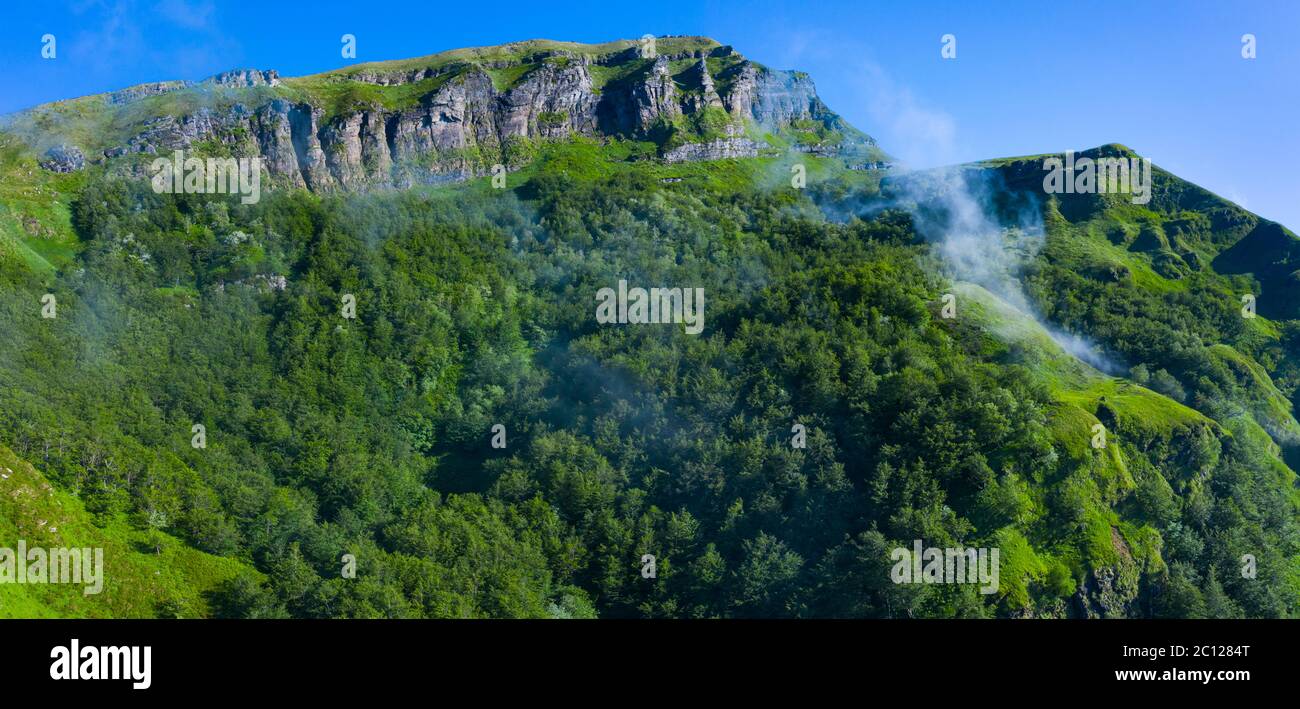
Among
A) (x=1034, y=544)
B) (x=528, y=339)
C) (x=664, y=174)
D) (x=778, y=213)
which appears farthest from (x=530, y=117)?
(x=1034, y=544)

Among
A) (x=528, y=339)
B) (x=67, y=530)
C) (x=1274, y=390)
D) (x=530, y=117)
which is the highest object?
(x=530, y=117)

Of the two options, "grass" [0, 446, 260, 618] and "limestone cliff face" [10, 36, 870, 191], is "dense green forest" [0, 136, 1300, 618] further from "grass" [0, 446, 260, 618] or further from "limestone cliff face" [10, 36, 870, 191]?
"limestone cliff face" [10, 36, 870, 191]

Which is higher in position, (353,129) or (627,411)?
(353,129)

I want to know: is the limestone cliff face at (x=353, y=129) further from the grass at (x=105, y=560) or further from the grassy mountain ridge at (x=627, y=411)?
the grass at (x=105, y=560)

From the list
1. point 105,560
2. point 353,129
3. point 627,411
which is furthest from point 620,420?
point 353,129

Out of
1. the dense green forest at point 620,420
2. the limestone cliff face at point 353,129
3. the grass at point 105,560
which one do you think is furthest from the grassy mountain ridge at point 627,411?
the limestone cliff face at point 353,129

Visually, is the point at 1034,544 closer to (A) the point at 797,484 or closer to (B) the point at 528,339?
(A) the point at 797,484

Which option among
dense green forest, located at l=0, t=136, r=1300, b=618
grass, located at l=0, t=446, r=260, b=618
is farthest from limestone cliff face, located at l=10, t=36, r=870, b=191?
grass, located at l=0, t=446, r=260, b=618

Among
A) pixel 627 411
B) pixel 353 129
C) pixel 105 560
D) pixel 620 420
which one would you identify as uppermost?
pixel 353 129

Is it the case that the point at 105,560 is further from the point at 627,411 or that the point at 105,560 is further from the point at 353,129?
the point at 353,129
